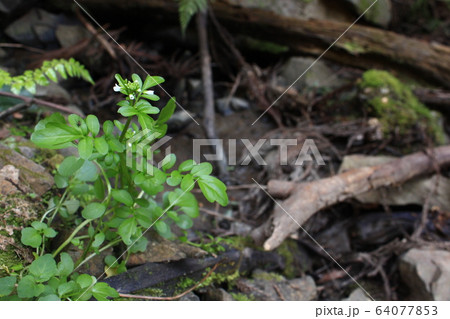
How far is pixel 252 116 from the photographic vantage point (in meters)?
3.48

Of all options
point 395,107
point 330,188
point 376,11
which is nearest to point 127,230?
point 330,188

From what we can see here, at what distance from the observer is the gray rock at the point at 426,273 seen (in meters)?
2.00

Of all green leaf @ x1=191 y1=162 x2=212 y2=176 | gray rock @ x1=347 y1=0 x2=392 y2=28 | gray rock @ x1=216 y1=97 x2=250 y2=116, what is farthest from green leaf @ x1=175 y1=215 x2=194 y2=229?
gray rock @ x1=347 y1=0 x2=392 y2=28

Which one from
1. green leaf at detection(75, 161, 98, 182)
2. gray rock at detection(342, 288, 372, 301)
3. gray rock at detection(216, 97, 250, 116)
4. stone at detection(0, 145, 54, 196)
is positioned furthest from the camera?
gray rock at detection(216, 97, 250, 116)

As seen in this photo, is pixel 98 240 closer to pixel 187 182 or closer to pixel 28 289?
pixel 28 289

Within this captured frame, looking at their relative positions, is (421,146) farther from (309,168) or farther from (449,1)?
(449,1)

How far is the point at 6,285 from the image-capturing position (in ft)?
3.57

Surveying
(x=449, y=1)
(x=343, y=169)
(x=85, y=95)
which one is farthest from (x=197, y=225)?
(x=449, y=1)

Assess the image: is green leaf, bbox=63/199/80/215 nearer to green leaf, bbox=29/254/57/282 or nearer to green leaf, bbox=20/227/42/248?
green leaf, bbox=20/227/42/248

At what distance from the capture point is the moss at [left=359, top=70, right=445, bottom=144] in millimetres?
3020

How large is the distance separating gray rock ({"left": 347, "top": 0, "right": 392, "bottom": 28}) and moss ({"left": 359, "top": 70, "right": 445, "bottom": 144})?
1.19 meters

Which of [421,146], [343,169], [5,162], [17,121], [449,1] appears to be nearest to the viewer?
[5,162]

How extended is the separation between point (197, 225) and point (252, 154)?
3.15 feet
